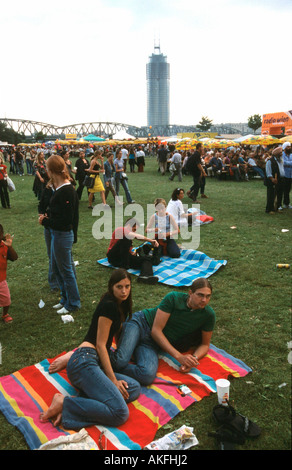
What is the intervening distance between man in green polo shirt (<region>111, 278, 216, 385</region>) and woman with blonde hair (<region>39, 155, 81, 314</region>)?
1373 mm

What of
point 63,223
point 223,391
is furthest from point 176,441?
point 63,223

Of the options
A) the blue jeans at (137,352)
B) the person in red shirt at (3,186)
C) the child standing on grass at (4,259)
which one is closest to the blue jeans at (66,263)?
the child standing on grass at (4,259)

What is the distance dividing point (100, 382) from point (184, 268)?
353 cm

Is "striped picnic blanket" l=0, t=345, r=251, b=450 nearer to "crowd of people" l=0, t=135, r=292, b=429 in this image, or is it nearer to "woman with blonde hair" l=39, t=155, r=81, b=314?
"crowd of people" l=0, t=135, r=292, b=429

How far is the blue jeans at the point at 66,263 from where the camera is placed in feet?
14.6

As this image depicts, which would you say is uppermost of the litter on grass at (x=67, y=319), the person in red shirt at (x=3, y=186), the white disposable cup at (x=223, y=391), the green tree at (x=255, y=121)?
the green tree at (x=255, y=121)

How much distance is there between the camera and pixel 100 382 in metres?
2.89

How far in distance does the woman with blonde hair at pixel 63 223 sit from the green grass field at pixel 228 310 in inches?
13.8

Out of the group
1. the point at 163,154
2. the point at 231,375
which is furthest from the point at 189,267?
the point at 163,154

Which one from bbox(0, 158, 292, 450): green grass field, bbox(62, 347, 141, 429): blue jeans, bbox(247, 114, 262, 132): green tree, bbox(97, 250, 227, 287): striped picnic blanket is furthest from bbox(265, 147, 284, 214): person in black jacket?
bbox(247, 114, 262, 132): green tree

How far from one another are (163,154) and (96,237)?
13899mm

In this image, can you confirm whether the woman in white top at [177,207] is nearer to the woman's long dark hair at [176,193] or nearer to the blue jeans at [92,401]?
the woman's long dark hair at [176,193]

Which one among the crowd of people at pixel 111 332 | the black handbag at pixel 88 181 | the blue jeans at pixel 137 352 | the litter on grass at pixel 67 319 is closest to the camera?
the crowd of people at pixel 111 332

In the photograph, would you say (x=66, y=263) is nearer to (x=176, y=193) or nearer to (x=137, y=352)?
(x=137, y=352)
